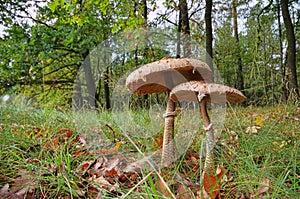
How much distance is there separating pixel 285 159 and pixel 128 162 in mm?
1056

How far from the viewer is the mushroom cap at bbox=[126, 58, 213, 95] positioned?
4.89ft

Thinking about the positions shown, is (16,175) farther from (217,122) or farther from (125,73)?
(125,73)

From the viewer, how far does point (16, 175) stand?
140cm

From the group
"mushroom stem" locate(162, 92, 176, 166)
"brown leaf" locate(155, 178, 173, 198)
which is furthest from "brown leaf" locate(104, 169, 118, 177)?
"brown leaf" locate(155, 178, 173, 198)

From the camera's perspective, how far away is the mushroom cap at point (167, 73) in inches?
58.6

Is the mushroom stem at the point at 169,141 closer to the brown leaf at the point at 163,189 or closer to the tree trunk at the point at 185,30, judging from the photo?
the brown leaf at the point at 163,189

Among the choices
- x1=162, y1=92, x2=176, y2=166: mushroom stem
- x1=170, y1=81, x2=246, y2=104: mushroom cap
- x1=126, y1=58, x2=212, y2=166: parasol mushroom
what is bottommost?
x1=162, y1=92, x2=176, y2=166: mushroom stem

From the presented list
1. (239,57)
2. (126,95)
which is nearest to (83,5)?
(126,95)

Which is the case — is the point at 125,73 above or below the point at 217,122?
above

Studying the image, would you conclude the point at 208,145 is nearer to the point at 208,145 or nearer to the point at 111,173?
the point at 208,145

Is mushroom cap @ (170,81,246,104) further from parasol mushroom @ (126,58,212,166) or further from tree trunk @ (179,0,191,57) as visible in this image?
tree trunk @ (179,0,191,57)

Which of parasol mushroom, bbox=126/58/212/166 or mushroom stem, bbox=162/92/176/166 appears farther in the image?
mushroom stem, bbox=162/92/176/166

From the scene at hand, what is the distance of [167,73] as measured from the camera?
160 centimetres

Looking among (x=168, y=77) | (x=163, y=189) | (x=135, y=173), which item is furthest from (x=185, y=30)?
(x=163, y=189)
